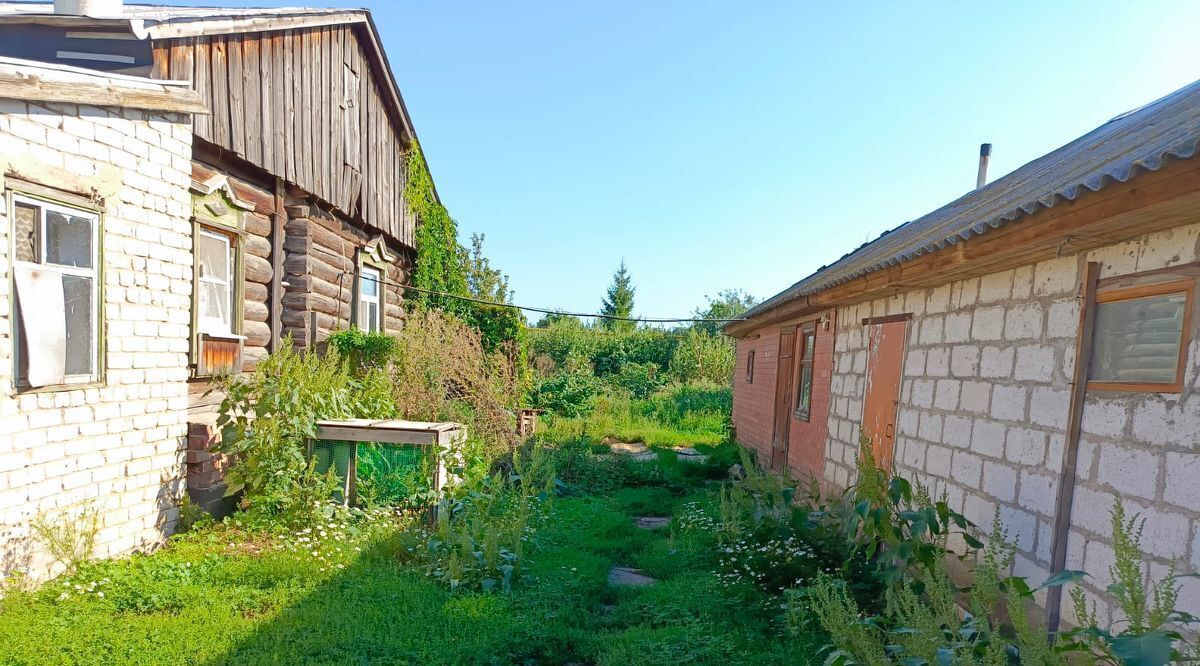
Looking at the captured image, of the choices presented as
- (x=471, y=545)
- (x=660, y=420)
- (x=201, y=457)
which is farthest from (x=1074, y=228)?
(x=660, y=420)

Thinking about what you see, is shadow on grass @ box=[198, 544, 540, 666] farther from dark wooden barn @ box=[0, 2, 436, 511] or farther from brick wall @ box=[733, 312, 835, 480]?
Answer: brick wall @ box=[733, 312, 835, 480]

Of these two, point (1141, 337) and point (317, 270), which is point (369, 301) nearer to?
point (317, 270)

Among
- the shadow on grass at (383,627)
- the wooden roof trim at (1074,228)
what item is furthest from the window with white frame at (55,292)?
the wooden roof trim at (1074,228)

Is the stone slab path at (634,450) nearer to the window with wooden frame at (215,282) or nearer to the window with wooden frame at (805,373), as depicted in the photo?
the window with wooden frame at (805,373)

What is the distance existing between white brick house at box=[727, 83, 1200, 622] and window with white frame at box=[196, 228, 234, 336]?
683 centimetres

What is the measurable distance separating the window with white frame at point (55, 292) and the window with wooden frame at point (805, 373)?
7.62 metres

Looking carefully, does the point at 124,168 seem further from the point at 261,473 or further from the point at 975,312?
the point at 975,312

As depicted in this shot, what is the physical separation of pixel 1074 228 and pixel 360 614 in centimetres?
503

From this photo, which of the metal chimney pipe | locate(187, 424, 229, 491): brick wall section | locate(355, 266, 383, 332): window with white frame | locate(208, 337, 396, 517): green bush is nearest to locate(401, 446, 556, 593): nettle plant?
locate(208, 337, 396, 517): green bush

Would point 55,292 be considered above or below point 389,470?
above

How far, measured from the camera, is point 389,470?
6.93 m

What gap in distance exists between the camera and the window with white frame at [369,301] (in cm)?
1027

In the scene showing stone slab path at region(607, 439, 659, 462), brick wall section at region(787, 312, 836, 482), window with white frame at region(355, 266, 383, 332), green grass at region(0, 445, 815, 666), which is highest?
window with white frame at region(355, 266, 383, 332)

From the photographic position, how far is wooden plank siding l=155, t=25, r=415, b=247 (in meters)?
6.71
